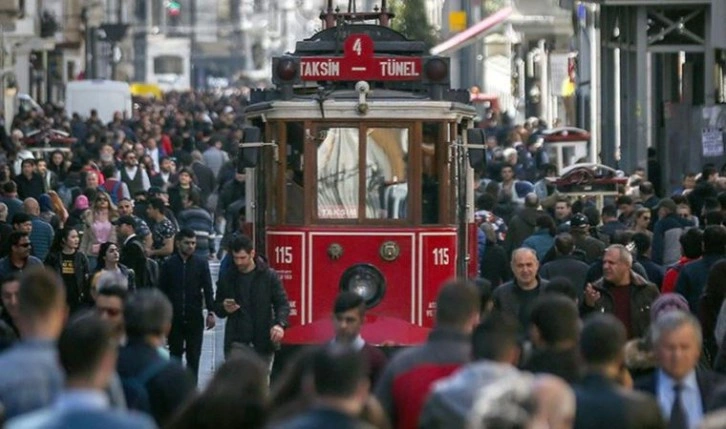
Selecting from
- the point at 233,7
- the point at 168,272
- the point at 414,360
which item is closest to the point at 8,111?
the point at 168,272

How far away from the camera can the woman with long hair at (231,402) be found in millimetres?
8648

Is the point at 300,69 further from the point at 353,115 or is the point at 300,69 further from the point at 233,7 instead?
the point at 233,7

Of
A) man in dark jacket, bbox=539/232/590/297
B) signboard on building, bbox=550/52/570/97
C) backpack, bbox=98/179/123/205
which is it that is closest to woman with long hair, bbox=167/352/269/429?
man in dark jacket, bbox=539/232/590/297

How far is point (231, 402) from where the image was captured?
28.5ft

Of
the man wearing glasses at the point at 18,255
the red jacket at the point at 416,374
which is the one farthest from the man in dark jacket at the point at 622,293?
the red jacket at the point at 416,374

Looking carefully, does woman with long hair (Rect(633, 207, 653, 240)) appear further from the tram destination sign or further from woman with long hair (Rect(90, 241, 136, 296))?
woman with long hair (Rect(90, 241, 136, 296))

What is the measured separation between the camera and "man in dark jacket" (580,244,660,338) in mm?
15867

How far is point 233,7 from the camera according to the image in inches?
7411

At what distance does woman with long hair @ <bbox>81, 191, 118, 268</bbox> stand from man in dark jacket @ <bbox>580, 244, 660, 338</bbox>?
7.24 metres

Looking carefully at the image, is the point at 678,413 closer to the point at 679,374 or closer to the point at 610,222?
the point at 679,374

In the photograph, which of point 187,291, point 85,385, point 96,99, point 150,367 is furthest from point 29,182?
point 96,99

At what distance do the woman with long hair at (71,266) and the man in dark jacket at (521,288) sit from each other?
3437mm

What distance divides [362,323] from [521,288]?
A: 123 inches

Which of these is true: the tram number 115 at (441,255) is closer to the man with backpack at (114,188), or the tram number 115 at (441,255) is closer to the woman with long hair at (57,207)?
the woman with long hair at (57,207)
